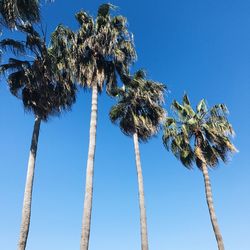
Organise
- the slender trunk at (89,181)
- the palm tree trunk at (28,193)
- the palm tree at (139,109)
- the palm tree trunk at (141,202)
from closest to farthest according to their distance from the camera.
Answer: the slender trunk at (89,181), the palm tree trunk at (28,193), the palm tree trunk at (141,202), the palm tree at (139,109)

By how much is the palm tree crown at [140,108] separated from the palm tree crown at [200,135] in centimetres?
116

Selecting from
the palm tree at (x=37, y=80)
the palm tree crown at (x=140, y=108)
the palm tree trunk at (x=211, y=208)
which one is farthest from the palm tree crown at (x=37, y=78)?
the palm tree trunk at (x=211, y=208)

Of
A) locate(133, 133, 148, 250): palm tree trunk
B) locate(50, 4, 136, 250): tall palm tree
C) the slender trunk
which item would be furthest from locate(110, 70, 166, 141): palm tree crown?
the slender trunk

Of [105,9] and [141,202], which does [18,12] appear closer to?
[105,9]

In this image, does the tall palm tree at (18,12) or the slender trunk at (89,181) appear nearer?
the slender trunk at (89,181)

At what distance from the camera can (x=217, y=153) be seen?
76.4 ft

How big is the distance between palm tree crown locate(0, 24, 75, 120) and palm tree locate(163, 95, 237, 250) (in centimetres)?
848

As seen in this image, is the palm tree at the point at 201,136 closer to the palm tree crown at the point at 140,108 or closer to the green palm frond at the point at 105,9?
the palm tree crown at the point at 140,108

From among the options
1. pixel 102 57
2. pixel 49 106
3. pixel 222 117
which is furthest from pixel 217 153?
pixel 49 106

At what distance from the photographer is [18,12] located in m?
16.6

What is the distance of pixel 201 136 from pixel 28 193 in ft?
39.7

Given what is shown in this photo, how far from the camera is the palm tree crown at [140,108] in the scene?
24.8 meters

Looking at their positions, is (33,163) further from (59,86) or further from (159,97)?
(159,97)

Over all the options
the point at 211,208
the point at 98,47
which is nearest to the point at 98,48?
the point at 98,47
